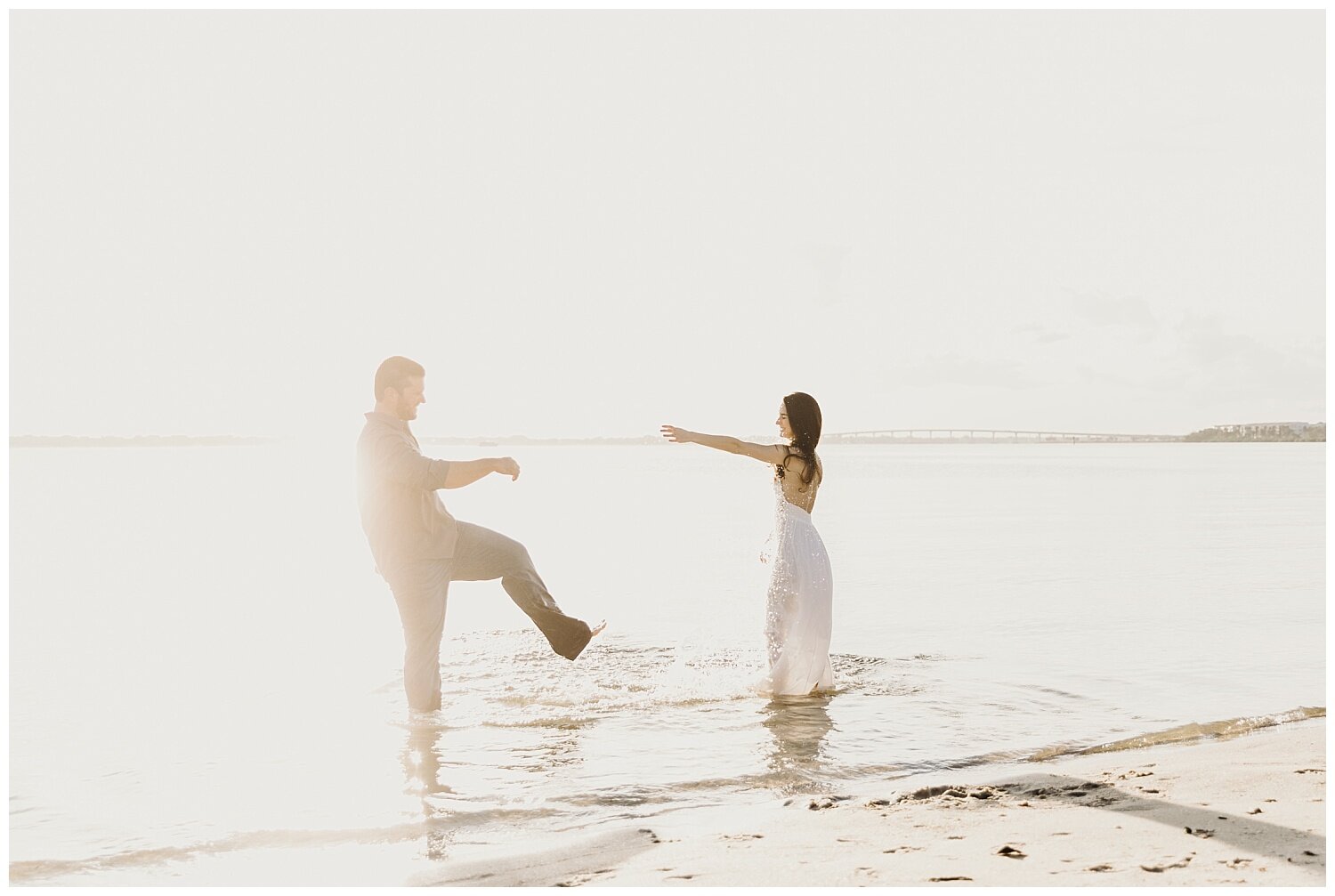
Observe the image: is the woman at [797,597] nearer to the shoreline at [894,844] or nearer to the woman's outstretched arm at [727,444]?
the woman's outstretched arm at [727,444]

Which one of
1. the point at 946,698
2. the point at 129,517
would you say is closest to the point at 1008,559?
the point at 946,698

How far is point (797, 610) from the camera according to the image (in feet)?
33.6

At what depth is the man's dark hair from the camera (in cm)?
862

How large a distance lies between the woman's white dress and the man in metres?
1.98

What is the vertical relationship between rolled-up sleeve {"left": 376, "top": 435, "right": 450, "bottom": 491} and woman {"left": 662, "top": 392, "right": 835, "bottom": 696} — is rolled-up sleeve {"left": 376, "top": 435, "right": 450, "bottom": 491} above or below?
above

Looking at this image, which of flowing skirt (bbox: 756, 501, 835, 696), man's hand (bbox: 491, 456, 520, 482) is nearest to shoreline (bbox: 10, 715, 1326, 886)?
man's hand (bbox: 491, 456, 520, 482)

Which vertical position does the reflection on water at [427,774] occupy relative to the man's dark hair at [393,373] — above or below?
below

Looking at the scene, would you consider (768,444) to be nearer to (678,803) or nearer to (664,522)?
(678,803)

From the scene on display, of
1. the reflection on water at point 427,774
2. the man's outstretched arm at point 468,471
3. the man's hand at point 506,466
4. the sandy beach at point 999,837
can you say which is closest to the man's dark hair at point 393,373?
the man's outstretched arm at point 468,471

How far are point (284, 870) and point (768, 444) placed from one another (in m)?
5.04

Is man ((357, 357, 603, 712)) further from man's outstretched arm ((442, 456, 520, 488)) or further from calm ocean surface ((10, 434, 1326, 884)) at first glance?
calm ocean surface ((10, 434, 1326, 884))

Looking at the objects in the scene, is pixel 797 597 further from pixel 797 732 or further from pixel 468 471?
pixel 468 471

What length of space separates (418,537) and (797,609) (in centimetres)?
341

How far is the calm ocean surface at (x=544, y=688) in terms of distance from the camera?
7.01m
